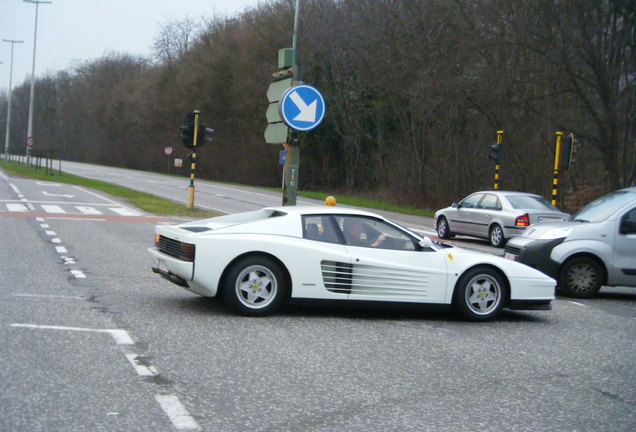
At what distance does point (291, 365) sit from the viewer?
6.55 meters

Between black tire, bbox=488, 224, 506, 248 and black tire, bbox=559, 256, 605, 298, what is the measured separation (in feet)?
26.8

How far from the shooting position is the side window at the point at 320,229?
8.85m

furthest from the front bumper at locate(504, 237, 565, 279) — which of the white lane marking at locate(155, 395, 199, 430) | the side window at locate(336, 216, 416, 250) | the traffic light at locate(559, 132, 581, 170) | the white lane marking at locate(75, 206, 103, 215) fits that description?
the white lane marking at locate(75, 206, 103, 215)

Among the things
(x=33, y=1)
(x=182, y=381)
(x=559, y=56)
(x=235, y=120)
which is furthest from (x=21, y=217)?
(x=235, y=120)

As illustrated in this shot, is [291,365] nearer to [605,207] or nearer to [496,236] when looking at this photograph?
[605,207]

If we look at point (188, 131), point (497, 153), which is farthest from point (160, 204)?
point (497, 153)

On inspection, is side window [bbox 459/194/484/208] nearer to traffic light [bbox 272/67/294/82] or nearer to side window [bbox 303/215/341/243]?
traffic light [bbox 272/67/294/82]

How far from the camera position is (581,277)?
11.9m

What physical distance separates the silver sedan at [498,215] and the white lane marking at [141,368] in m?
14.2

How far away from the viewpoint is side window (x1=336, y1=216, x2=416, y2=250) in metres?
8.98

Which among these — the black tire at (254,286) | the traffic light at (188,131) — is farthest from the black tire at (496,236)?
the black tire at (254,286)

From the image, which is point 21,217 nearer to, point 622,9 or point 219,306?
point 219,306

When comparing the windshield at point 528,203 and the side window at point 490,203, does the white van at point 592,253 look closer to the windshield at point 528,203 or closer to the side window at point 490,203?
the windshield at point 528,203

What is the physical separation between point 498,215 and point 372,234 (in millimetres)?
12107
